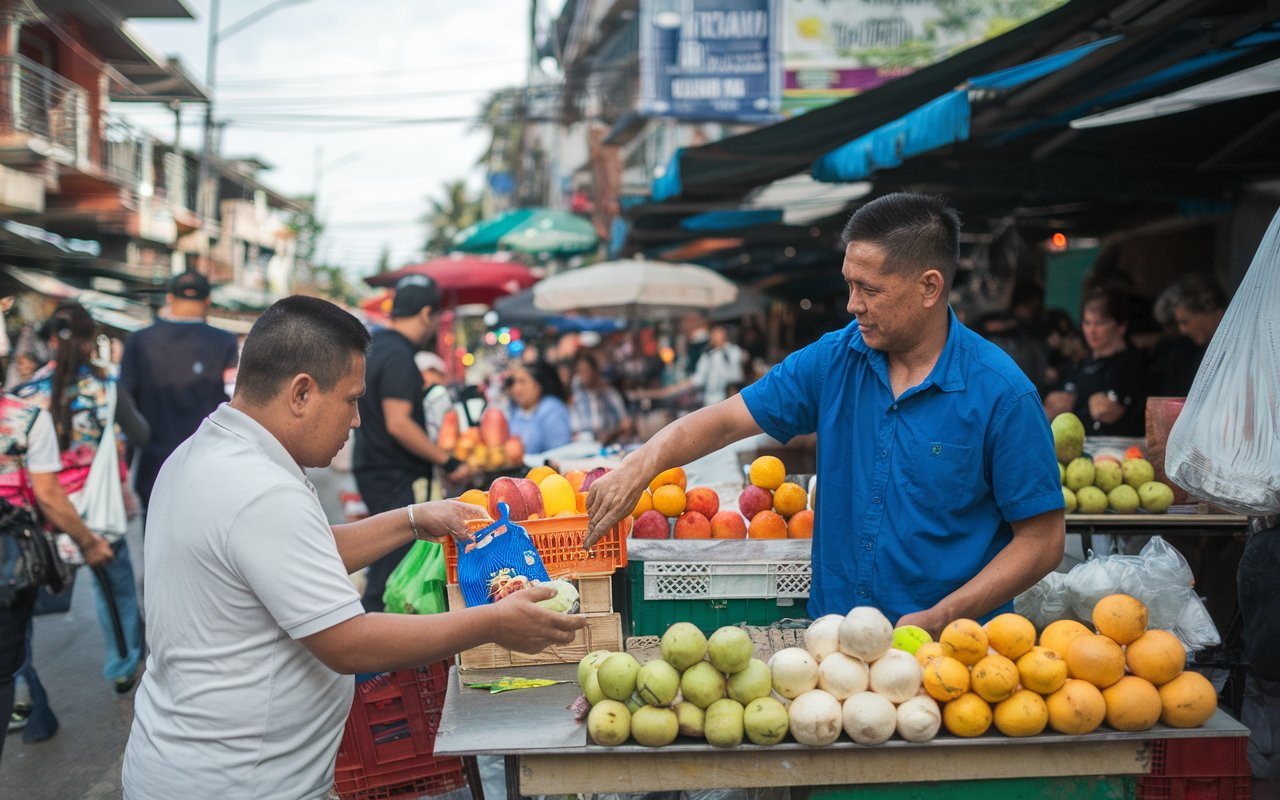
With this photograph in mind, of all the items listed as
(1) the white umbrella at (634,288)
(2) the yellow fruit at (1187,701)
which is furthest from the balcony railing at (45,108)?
(2) the yellow fruit at (1187,701)

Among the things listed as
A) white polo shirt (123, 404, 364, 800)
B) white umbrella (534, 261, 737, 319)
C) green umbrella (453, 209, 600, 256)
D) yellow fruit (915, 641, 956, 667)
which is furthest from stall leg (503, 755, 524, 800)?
green umbrella (453, 209, 600, 256)

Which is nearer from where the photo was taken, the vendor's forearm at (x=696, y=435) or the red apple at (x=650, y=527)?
the vendor's forearm at (x=696, y=435)

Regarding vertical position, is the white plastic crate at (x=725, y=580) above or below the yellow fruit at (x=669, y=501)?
below

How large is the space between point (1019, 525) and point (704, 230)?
26.6ft

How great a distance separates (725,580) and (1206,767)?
5.18ft

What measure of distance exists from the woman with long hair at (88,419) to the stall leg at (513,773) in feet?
13.1

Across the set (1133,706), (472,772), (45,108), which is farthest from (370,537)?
(45,108)

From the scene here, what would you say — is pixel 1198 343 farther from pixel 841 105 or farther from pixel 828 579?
pixel 828 579

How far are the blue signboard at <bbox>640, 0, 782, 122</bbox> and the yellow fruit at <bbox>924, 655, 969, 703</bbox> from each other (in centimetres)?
936

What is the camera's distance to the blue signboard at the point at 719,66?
10961 mm

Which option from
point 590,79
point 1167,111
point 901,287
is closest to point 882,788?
point 901,287

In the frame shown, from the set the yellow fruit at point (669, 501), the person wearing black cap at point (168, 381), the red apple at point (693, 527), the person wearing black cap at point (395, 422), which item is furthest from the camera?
the person wearing black cap at point (168, 381)

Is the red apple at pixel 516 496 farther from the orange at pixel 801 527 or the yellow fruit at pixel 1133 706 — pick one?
the yellow fruit at pixel 1133 706

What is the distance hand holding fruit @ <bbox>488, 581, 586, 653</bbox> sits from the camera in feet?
7.48
